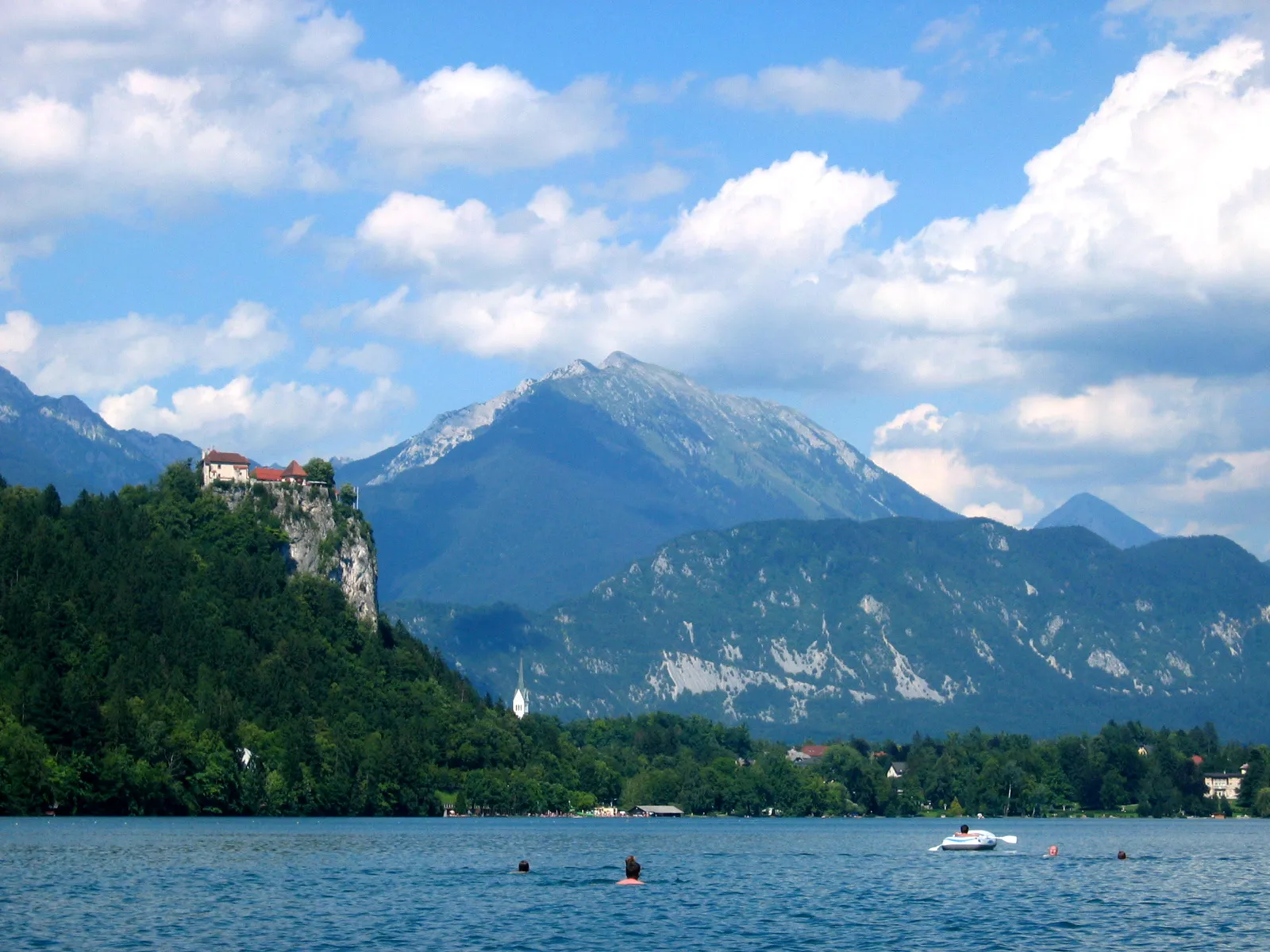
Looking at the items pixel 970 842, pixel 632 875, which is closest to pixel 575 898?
pixel 632 875

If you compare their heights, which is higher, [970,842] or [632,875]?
[970,842]

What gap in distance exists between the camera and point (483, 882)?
11906cm

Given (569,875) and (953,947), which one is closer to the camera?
(953,947)

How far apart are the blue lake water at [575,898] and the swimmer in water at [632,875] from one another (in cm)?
109

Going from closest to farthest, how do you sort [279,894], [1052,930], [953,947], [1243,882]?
1. [953,947]
2. [1052,930]
3. [279,894]
4. [1243,882]

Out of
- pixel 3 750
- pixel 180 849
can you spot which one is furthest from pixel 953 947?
pixel 3 750

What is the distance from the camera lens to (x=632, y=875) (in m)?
120

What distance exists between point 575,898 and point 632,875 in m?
10.4

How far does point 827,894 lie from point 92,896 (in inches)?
1873

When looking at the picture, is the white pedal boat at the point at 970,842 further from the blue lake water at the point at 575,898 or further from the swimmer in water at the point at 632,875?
the swimmer in water at the point at 632,875

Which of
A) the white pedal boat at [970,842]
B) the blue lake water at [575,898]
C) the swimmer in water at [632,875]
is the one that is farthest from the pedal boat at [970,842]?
the swimmer in water at [632,875]

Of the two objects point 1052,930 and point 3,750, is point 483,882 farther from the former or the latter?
point 3,750

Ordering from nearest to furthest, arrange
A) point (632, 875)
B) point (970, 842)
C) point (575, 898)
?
point (575, 898) → point (632, 875) → point (970, 842)

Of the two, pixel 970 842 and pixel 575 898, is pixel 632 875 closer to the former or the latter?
pixel 575 898
